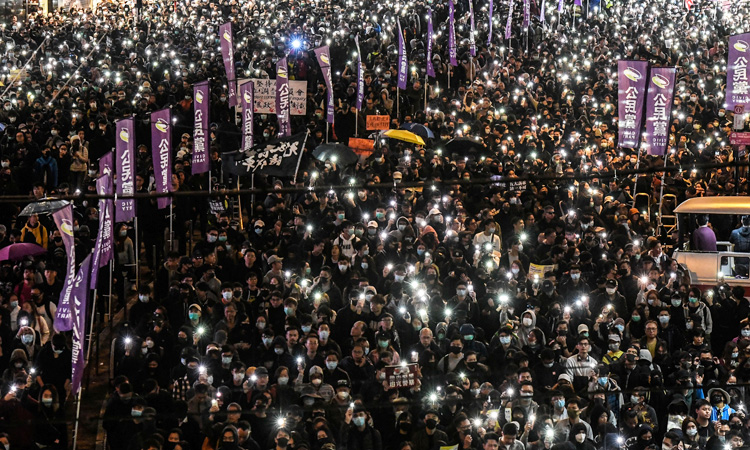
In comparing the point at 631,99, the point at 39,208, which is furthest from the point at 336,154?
the point at 39,208

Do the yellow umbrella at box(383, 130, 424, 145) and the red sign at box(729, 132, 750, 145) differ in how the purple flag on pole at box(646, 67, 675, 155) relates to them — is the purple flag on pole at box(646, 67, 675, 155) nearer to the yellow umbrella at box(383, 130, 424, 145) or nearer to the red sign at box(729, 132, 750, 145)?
the red sign at box(729, 132, 750, 145)

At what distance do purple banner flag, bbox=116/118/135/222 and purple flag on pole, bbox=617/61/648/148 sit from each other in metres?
8.80

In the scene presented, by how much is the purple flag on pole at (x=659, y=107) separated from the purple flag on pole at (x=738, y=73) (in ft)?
6.78

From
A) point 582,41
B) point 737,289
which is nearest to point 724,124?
point 582,41

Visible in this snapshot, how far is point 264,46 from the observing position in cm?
3378

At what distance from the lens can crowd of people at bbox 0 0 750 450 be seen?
40.1 ft

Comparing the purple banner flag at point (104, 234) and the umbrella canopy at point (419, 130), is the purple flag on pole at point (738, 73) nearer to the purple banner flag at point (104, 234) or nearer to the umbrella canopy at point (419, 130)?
the umbrella canopy at point (419, 130)

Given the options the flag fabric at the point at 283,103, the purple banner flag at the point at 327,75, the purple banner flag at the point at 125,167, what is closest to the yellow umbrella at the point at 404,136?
the purple banner flag at the point at 327,75

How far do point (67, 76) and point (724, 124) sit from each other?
16203 mm

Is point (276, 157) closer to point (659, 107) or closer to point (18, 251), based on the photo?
point (18, 251)

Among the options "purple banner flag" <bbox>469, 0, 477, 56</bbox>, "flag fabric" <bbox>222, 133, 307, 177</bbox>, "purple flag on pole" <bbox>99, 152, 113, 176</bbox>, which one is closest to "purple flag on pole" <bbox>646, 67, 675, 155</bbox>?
"flag fabric" <bbox>222, 133, 307, 177</bbox>

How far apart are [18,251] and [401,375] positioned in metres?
5.77

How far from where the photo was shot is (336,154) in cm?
2175

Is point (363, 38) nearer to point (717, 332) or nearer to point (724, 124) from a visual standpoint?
point (724, 124)
